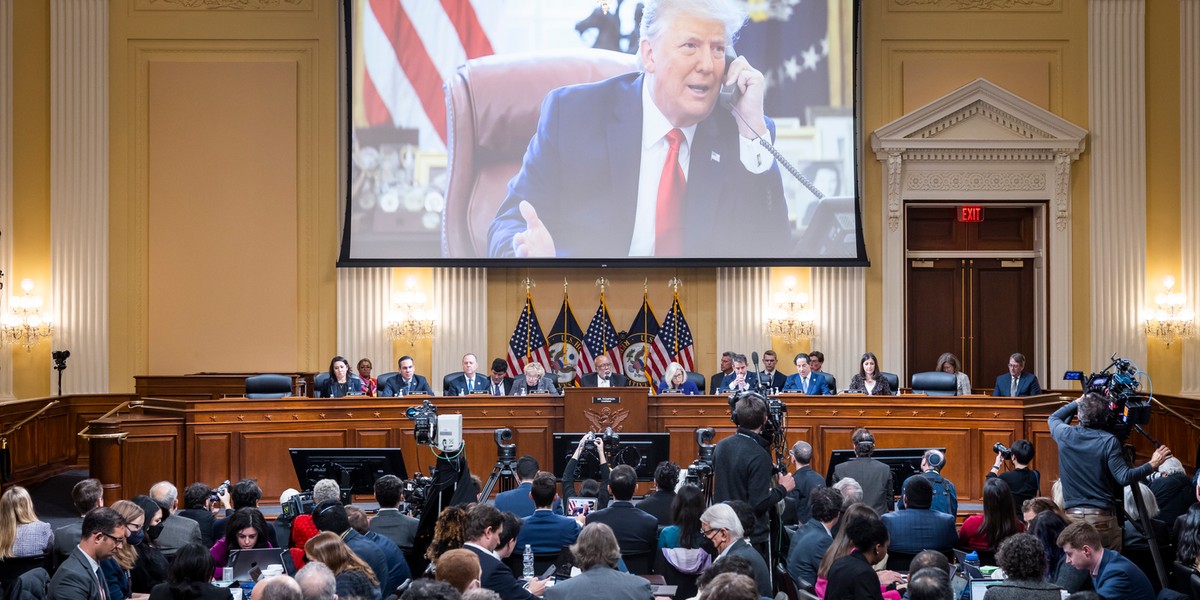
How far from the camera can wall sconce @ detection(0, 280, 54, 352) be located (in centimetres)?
1499

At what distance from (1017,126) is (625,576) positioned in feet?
39.4

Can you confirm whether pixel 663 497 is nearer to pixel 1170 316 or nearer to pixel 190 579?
pixel 190 579

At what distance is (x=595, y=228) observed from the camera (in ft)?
50.4

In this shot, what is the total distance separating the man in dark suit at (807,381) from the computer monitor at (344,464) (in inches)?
204

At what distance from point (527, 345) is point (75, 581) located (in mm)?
9890

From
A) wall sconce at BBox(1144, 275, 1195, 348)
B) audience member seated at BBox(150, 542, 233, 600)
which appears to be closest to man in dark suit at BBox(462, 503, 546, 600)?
audience member seated at BBox(150, 542, 233, 600)

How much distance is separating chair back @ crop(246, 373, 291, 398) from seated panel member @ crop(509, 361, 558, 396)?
2.31m

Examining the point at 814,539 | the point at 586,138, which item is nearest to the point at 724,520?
the point at 814,539

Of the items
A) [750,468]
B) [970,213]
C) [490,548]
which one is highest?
[970,213]

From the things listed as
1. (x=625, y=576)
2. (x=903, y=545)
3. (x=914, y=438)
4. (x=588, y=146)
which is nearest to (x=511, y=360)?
(x=588, y=146)

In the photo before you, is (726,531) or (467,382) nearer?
(726,531)

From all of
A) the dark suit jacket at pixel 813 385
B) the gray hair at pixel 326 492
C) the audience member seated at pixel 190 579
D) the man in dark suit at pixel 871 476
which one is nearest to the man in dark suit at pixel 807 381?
the dark suit jacket at pixel 813 385

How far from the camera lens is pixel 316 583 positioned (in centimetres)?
484

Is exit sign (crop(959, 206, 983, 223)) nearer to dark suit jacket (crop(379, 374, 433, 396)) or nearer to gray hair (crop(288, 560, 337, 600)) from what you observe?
dark suit jacket (crop(379, 374, 433, 396))
